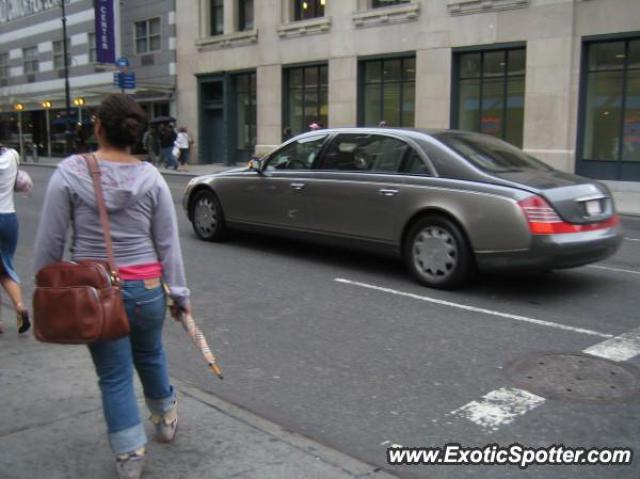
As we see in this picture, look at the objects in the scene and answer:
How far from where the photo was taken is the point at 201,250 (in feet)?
30.8

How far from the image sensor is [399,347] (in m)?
5.32

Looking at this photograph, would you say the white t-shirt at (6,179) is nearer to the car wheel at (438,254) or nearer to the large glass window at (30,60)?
the car wheel at (438,254)

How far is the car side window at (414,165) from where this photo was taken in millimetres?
7375

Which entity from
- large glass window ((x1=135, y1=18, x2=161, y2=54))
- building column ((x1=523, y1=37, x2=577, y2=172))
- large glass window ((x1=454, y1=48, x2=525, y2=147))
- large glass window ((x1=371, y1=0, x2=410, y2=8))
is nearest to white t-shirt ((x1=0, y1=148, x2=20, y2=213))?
building column ((x1=523, y1=37, x2=577, y2=172))

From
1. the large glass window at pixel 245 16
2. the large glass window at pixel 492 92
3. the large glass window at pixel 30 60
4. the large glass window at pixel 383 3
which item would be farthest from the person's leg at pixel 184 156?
the large glass window at pixel 30 60

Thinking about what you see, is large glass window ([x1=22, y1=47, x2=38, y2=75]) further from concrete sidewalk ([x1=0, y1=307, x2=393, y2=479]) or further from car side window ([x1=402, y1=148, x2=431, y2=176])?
concrete sidewalk ([x1=0, y1=307, x2=393, y2=479])

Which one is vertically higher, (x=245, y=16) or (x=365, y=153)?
(x=245, y=16)

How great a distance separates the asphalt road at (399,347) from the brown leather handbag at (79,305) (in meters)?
1.43

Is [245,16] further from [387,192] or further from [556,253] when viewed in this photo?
[556,253]

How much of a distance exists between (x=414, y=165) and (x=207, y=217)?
354 centimetres

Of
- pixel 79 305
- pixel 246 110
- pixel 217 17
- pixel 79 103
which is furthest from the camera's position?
pixel 79 103

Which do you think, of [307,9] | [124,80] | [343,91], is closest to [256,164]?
[343,91]

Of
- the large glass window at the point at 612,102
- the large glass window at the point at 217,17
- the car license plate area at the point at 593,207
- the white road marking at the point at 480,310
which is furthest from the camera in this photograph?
the large glass window at the point at 217,17

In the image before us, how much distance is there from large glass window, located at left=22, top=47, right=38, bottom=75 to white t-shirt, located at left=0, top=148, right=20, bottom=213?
128 feet
